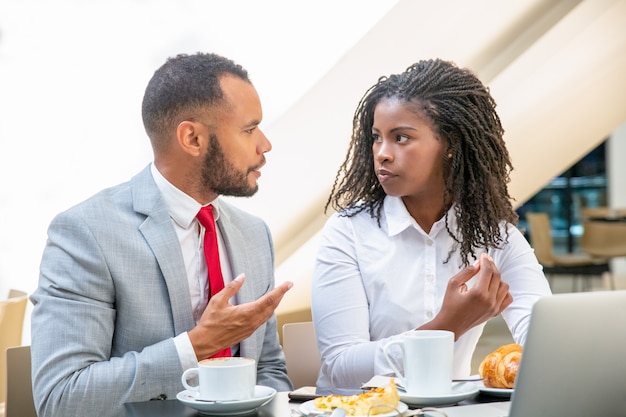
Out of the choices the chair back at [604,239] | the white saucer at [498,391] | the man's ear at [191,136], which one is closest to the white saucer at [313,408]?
the white saucer at [498,391]

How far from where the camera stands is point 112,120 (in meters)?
3.66

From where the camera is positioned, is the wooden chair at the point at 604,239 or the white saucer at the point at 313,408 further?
the wooden chair at the point at 604,239

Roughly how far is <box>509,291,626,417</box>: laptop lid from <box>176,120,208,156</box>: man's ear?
1.01 meters

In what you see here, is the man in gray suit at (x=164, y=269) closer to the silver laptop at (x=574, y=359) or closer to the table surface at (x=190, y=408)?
the table surface at (x=190, y=408)

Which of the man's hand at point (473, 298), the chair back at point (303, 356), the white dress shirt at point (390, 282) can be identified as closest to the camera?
the man's hand at point (473, 298)

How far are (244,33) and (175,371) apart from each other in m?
2.53

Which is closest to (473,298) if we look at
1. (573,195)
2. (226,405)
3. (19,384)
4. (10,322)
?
(226,405)

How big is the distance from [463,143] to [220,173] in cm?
66

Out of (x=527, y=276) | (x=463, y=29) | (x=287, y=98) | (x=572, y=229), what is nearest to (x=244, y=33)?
(x=287, y=98)

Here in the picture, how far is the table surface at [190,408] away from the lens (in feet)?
4.27

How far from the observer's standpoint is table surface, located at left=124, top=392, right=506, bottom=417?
4.27 feet

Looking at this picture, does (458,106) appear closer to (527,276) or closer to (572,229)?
(527,276)

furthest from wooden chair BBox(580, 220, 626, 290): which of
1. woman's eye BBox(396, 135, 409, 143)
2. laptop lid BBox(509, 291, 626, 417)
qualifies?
laptop lid BBox(509, 291, 626, 417)

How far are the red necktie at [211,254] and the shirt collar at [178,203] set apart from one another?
31 mm
